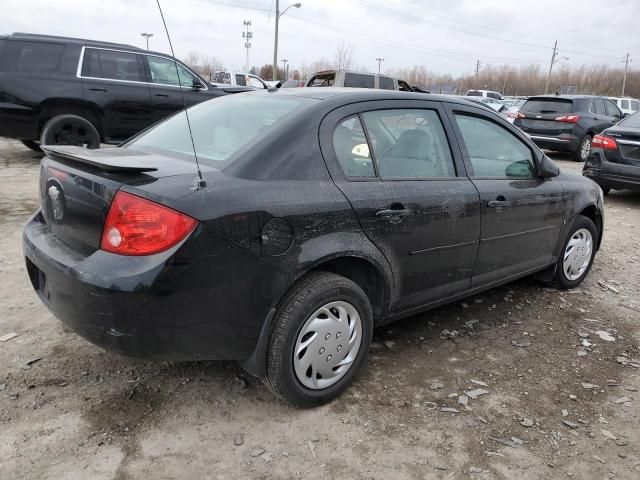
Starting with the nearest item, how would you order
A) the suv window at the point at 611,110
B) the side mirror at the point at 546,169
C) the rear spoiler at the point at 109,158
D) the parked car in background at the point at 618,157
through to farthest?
the rear spoiler at the point at 109,158
the side mirror at the point at 546,169
the parked car in background at the point at 618,157
the suv window at the point at 611,110

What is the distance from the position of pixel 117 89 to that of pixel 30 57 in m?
1.25

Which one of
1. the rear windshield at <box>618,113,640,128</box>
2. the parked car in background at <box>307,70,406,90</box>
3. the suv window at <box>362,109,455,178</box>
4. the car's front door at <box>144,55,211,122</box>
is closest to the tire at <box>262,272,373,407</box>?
the suv window at <box>362,109,455,178</box>

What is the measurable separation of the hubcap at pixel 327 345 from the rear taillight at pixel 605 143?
6.91m

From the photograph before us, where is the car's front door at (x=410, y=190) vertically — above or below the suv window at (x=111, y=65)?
below

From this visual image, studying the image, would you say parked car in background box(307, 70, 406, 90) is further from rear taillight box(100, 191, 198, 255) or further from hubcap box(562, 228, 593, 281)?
rear taillight box(100, 191, 198, 255)

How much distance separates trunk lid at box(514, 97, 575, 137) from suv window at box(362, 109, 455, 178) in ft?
35.3

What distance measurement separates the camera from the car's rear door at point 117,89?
8.27 meters

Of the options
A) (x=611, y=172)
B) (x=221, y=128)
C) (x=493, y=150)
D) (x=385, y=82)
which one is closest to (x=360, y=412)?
(x=221, y=128)

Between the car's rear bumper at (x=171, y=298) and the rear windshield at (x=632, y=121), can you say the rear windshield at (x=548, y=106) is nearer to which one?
the rear windshield at (x=632, y=121)

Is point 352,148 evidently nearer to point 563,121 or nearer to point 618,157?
point 618,157

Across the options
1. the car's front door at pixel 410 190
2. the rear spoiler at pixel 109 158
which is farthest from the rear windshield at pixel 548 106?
the rear spoiler at pixel 109 158

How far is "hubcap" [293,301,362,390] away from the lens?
2.61 meters

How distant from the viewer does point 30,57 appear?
7.80 meters

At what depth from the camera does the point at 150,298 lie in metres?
2.17
